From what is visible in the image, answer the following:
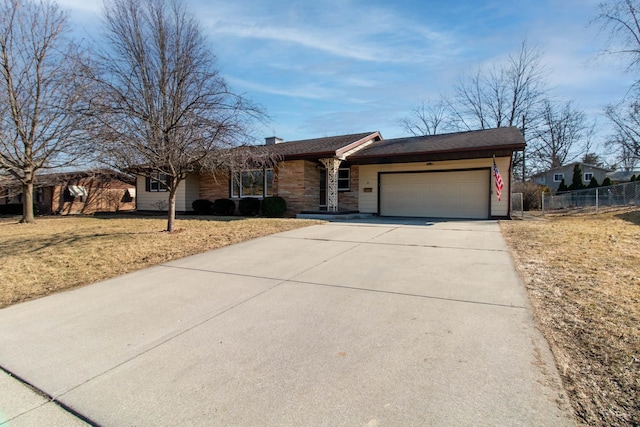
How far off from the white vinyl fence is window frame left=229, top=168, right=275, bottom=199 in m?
13.9

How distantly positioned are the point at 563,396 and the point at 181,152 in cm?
808

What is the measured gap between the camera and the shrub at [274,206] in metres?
14.9

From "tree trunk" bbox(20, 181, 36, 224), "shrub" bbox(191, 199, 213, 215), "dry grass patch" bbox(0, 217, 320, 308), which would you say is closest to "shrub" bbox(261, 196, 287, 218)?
"shrub" bbox(191, 199, 213, 215)

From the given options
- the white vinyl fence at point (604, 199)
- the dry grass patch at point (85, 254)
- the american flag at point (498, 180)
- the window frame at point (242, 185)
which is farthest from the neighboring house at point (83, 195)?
the white vinyl fence at point (604, 199)

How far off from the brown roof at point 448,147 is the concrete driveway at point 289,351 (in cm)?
877

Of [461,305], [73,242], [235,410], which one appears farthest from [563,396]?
[73,242]

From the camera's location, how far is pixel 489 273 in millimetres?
5148

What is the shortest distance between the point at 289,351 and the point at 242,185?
49.1ft

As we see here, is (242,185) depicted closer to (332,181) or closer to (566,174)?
(332,181)

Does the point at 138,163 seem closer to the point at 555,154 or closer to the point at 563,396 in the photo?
the point at 563,396

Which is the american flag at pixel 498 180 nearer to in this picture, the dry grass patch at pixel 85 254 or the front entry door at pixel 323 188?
the front entry door at pixel 323 188

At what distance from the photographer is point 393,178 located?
1622 cm

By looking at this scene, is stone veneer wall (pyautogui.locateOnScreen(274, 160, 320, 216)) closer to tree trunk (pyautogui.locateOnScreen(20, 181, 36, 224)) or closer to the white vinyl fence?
tree trunk (pyautogui.locateOnScreen(20, 181, 36, 224))

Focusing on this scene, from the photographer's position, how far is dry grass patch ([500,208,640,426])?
85.8 inches
